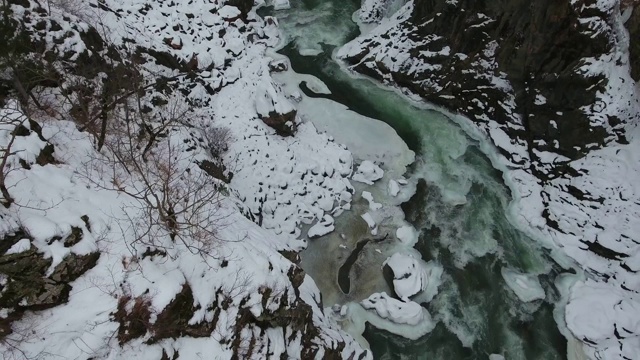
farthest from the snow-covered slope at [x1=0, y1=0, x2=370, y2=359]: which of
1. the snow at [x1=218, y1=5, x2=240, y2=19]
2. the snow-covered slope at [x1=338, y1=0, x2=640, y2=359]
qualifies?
the snow-covered slope at [x1=338, y1=0, x2=640, y2=359]

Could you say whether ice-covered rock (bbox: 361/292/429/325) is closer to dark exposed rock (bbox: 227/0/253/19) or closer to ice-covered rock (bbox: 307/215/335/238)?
ice-covered rock (bbox: 307/215/335/238)

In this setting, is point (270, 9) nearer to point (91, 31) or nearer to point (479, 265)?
point (91, 31)

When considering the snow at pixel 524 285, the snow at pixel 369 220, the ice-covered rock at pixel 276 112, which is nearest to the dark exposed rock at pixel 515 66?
the snow at pixel 524 285

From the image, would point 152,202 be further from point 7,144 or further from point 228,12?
point 228,12

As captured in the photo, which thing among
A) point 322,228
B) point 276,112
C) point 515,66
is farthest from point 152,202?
point 515,66

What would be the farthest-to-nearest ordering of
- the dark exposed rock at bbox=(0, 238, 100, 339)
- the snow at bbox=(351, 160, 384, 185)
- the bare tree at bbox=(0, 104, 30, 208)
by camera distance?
the snow at bbox=(351, 160, 384, 185) < the bare tree at bbox=(0, 104, 30, 208) < the dark exposed rock at bbox=(0, 238, 100, 339)

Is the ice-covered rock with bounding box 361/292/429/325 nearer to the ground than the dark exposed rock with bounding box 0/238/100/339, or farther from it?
nearer to the ground

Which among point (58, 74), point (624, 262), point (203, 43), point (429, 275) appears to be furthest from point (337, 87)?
point (624, 262)
